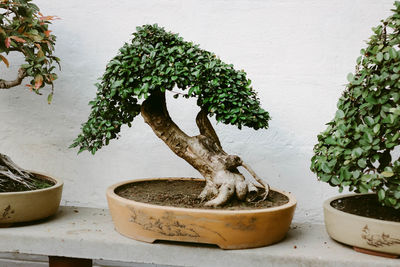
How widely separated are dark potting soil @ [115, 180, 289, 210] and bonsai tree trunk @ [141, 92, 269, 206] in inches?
0.9

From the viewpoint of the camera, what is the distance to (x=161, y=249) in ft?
3.86

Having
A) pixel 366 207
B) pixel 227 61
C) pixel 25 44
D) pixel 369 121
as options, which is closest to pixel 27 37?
pixel 25 44

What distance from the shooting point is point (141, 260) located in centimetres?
119

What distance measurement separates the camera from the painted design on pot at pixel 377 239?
43.2 inches

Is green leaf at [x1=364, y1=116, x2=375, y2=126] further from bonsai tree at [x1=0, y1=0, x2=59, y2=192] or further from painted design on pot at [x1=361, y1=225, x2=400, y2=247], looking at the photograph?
bonsai tree at [x1=0, y1=0, x2=59, y2=192]

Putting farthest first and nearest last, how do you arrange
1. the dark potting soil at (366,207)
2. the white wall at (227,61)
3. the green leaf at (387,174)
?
the white wall at (227,61), the dark potting soil at (366,207), the green leaf at (387,174)

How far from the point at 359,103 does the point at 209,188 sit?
46cm

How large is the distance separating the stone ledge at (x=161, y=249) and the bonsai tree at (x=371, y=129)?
19cm

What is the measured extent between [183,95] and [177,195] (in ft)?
0.94

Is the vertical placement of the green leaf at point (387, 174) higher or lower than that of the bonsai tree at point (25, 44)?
lower

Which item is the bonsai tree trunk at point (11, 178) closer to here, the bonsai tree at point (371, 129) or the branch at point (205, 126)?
the branch at point (205, 126)

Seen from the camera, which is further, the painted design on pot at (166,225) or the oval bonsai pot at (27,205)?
the oval bonsai pot at (27,205)

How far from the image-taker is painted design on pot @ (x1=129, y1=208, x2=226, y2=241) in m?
1.14

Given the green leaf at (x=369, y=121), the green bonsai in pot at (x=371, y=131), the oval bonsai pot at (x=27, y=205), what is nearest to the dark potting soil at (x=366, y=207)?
the green bonsai in pot at (x=371, y=131)
